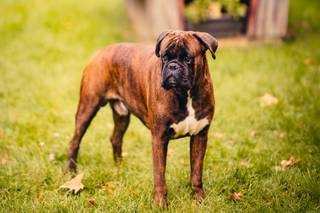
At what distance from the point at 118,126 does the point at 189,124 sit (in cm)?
142

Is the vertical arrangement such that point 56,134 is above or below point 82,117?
below

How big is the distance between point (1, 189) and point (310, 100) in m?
4.21

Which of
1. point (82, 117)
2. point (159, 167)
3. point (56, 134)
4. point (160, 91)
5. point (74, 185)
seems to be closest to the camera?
point (160, 91)

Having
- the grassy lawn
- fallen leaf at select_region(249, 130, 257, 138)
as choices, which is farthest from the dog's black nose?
fallen leaf at select_region(249, 130, 257, 138)

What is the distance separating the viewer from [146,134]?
5.97m

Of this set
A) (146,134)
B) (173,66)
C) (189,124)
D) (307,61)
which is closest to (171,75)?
(173,66)

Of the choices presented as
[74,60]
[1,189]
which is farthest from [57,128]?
[74,60]

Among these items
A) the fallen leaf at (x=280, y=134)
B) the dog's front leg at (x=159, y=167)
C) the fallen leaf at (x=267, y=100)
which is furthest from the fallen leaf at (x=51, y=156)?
the fallen leaf at (x=267, y=100)

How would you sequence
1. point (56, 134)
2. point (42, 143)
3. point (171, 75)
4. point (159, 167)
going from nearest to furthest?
point (171, 75) → point (159, 167) → point (42, 143) → point (56, 134)

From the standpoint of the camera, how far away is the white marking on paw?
4.86 meters

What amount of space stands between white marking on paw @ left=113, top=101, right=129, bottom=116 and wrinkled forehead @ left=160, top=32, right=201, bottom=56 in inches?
50.9

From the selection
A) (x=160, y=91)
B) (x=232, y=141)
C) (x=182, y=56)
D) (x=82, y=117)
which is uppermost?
(x=182, y=56)

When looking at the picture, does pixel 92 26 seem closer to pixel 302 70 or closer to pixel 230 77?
pixel 230 77

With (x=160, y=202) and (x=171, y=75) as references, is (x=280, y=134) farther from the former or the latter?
(x=171, y=75)
